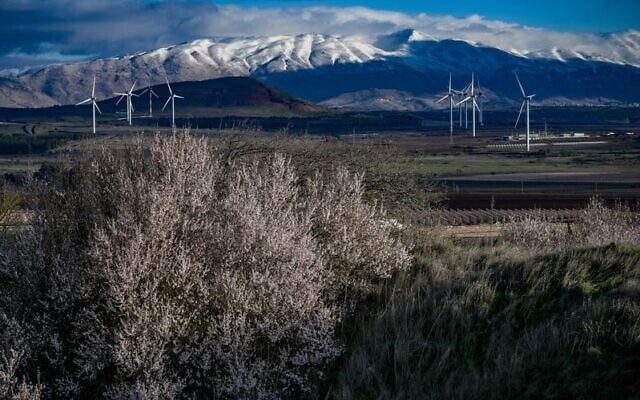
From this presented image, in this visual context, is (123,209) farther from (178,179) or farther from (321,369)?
(321,369)

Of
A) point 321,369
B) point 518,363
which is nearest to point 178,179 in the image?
point 321,369

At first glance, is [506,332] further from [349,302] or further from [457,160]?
[457,160]

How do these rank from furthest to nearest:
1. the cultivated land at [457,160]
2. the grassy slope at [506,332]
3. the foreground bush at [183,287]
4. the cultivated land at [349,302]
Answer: the cultivated land at [457,160] < the foreground bush at [183,287] < the cultivated land at [349,302] < the grassy slope at [506,332]

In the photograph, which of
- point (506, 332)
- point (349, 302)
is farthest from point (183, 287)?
point (506, 332)

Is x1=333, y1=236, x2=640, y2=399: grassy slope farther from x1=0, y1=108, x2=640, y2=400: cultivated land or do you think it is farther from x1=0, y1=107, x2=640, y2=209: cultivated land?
x1=0, y1=107, x2=640, y2=209: cultivated land

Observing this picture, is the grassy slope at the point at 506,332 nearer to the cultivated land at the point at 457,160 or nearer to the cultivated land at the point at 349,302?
the cultivated land at the point at 349,302

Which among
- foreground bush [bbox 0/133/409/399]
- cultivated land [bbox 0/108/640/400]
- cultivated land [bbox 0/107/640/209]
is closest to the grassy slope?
cultivated land [bbox 0/108/640/400]

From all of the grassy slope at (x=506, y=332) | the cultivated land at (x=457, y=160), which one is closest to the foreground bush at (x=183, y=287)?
the grassy slope at (x=506, y=332)
